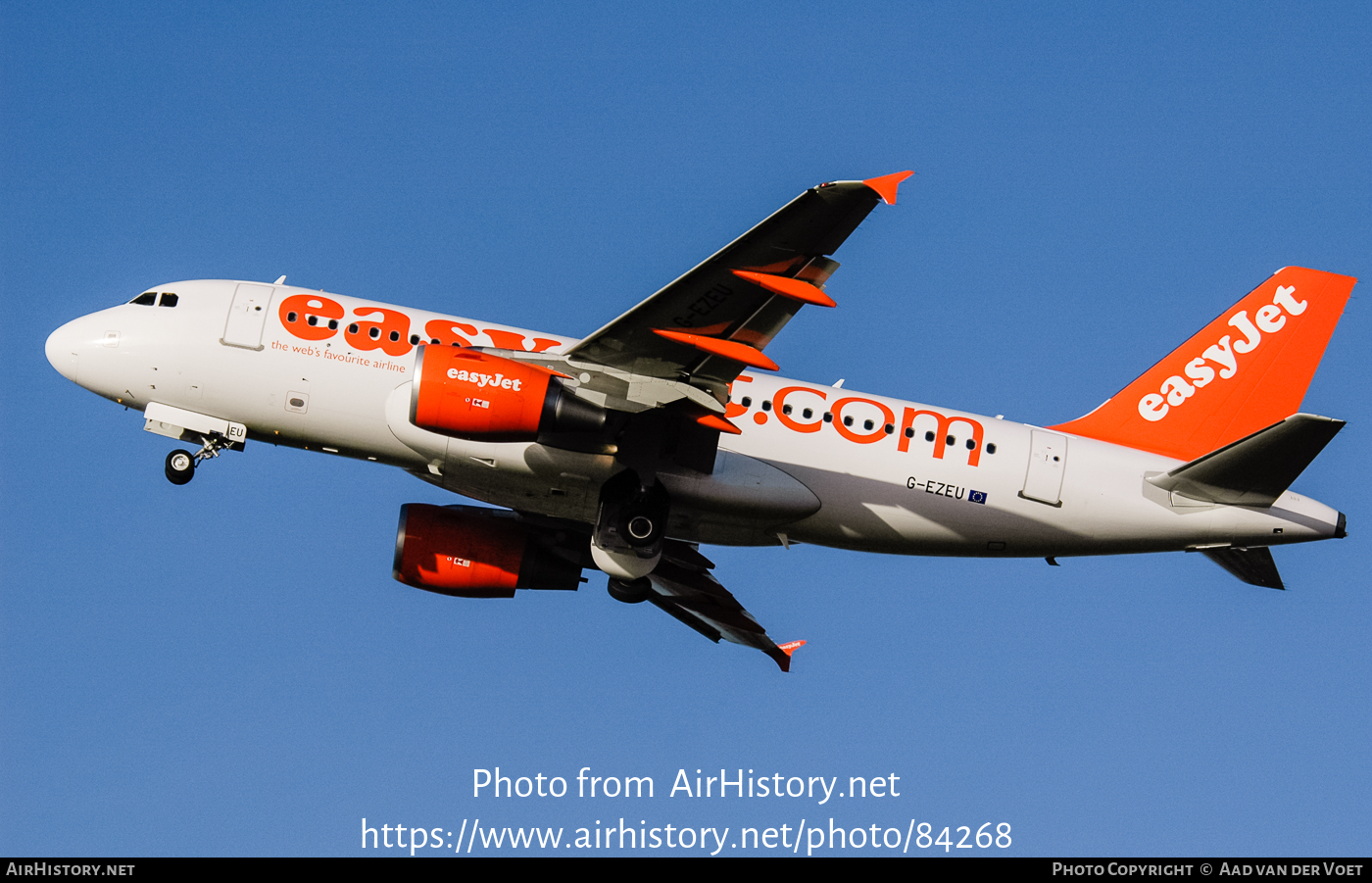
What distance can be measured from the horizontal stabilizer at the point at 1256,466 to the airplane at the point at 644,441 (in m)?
0.04

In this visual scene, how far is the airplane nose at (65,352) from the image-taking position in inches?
1089

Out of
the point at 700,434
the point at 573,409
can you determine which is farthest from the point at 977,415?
the point at 573,409

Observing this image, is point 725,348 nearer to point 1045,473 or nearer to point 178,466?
point 1045,473

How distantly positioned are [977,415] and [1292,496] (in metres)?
6.79

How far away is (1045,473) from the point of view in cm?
2786

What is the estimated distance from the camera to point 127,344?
89.7 ft

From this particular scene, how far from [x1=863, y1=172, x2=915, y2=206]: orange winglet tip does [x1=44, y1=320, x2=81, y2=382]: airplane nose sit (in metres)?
17.5

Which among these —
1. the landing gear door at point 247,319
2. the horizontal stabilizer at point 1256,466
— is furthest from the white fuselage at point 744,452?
the horizontal stabilizer at point 1256,466

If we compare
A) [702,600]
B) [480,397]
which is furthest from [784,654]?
[480,397]

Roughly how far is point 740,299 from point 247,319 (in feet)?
35.3

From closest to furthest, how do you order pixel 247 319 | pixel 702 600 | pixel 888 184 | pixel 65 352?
pixel 888 184, pixel 247 319, pixel 65 352, pixel 702 600

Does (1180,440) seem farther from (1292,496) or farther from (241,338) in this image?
(241,338)

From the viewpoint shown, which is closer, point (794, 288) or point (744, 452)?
point (794, 288)

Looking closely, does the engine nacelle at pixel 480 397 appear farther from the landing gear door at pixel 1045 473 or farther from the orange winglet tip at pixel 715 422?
the landing gear door at pixel 1045 473
